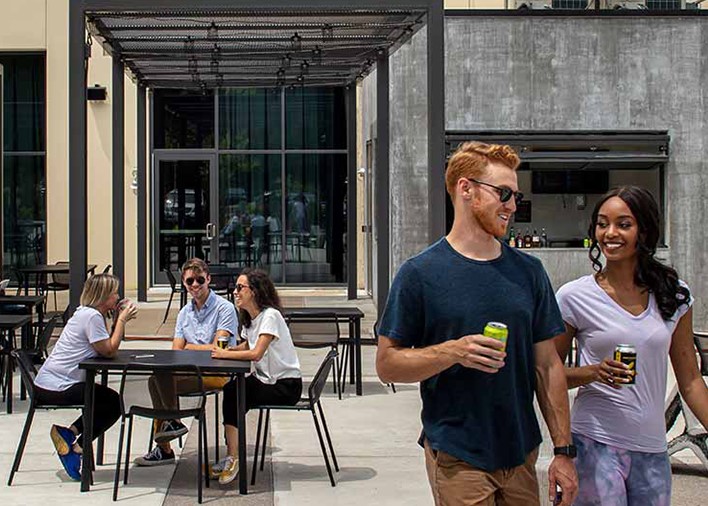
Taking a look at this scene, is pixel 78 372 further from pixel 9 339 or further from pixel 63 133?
pixel 63 133

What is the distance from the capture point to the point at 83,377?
7.42 m

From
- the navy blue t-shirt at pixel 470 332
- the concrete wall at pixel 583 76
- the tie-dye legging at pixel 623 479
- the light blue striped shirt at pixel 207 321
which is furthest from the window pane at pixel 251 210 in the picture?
the navy blue t-shirt at pixel 470 332

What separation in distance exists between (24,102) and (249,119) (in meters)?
4.39

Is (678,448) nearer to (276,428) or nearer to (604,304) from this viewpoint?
(276,428)

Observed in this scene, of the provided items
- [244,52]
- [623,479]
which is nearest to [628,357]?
[623,479]

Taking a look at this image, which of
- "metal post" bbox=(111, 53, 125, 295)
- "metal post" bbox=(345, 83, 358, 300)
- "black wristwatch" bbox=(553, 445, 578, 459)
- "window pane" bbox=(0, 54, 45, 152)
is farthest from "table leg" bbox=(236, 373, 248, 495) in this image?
"window pane" bbox=(0, 54, 45, 152)

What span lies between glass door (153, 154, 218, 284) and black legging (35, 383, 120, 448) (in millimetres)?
14875

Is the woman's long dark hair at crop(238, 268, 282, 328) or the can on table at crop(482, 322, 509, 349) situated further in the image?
the woman's long dark hair at crop(238, 268, 282, 328)

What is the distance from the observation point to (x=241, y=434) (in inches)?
277

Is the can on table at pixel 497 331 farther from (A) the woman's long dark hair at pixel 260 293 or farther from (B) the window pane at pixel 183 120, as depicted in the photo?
(B) the window pane at pixel 183 120

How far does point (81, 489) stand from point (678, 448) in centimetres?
385

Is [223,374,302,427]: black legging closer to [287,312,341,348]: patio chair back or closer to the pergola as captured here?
[287,312,341,348]: patio chair back

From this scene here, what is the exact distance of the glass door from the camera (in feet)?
72.9

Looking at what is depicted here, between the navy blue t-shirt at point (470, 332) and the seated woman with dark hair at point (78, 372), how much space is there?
13.2ft
